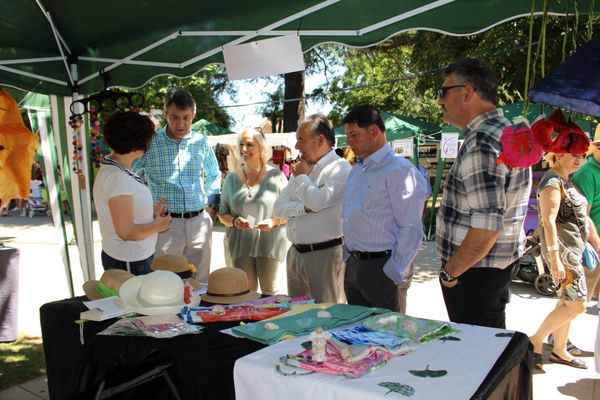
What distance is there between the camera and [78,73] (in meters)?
4.11

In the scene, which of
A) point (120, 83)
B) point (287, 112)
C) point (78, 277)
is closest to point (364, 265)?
point (120, 83)

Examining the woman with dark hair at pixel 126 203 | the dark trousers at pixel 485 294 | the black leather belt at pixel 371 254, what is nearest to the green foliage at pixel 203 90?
the woman with dark hair at pixel 126 203

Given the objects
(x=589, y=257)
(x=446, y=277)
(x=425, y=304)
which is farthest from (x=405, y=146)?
(x=446, y=277)

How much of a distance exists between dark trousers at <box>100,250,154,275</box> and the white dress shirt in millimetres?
885

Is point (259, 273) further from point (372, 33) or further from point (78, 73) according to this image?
point (78, 73)

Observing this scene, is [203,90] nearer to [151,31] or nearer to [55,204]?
[55,204]

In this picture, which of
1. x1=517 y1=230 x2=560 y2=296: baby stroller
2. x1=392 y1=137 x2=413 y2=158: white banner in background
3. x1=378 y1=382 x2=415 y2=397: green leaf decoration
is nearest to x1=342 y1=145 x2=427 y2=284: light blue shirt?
x1=378 y1=382 x2=415 y2=397: green leaf decoration

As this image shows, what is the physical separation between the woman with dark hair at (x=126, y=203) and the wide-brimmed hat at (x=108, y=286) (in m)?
0.27

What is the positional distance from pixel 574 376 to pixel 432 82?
371 inches

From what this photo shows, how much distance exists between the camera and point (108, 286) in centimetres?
243

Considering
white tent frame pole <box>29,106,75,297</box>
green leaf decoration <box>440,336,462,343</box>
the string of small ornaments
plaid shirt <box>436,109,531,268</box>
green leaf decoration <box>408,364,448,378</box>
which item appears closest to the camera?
green leaf decoration <box>408,364,448,378</box>

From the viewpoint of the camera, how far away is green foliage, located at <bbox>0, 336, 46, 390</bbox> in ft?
11.7

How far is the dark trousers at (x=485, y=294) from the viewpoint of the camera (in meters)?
2.26

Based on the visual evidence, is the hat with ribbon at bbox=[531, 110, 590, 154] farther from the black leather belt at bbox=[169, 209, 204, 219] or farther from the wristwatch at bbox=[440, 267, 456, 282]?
the black leather belt at bbox=[169, 209, 204, 219]
